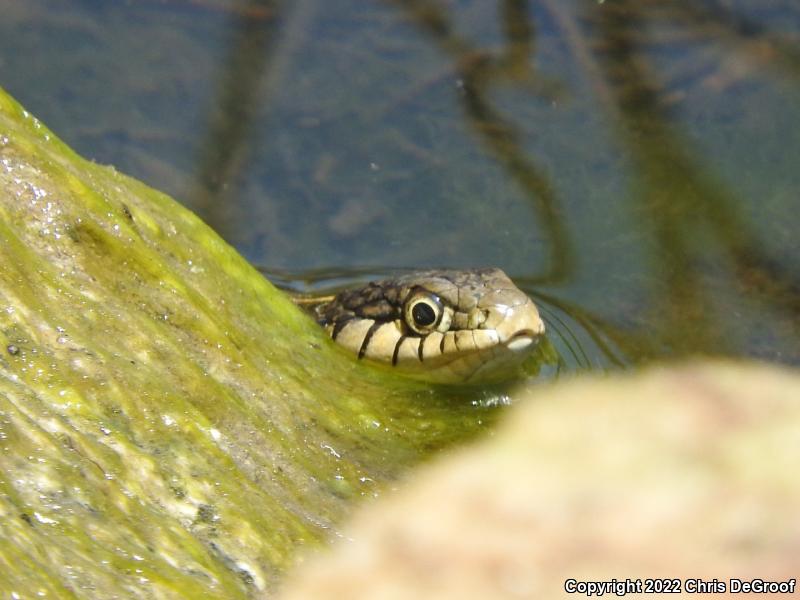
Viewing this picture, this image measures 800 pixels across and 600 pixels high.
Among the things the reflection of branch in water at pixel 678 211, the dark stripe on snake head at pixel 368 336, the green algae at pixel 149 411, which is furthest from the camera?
the reflection of branch in water at pixel 678 211

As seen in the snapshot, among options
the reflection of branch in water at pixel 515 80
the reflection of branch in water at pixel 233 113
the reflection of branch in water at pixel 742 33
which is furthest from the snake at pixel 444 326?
the reflection of branch in water at pixel 742 33

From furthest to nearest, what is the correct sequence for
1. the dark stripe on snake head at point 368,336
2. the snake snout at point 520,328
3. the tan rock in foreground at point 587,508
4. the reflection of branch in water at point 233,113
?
the reflection of branch in water at point 233,113, the dark stripe on snake head at point 368,336, the snake snout at point 520,328, the tan rock in foreground at point 587,508

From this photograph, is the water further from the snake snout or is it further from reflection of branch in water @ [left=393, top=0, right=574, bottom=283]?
the snake snout

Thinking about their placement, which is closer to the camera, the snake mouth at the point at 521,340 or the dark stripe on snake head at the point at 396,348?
the snake mouth at the point at 521,340

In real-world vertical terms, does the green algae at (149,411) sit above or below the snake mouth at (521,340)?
below


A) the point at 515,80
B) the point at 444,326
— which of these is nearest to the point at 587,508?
the point at 444,326

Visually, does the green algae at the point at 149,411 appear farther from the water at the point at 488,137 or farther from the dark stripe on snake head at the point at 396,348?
the water at the point at 488,137

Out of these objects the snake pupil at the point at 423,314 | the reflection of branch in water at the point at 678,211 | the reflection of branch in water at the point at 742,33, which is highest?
the reflection of branch in water at the point at 742,33

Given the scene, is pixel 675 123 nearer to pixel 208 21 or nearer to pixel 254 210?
pixel 254 210

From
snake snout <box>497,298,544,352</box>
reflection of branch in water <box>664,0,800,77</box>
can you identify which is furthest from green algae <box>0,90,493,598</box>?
reflection of branch in water <box>664,0,800,77</box>
